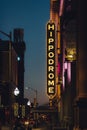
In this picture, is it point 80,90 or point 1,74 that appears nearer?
point 80,90

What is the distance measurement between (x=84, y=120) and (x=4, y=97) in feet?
200

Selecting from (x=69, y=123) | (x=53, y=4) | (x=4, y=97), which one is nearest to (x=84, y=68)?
(x=69, y=123)

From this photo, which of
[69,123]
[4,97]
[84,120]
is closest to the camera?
[84,120]

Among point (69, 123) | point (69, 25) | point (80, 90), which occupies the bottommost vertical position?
point (69, 123)

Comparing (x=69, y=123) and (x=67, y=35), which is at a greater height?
(x=67, y=35)

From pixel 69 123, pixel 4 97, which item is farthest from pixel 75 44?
pixel 4 97

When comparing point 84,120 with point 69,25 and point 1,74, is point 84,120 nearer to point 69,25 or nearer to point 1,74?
point 69,25

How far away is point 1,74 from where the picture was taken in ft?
319

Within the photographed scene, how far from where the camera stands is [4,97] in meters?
90.2

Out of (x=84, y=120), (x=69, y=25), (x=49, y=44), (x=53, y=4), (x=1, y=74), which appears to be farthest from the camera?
(x=1, y=74)

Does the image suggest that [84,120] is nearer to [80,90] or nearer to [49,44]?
[80,90]

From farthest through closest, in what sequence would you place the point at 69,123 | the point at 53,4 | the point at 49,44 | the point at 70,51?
the point at 53,4, the point at 49,44, the point at 69,123, the point at 70,51

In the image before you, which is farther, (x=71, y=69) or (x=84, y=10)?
(x=71, y=69)

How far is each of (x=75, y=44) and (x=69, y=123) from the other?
8.75 metres
